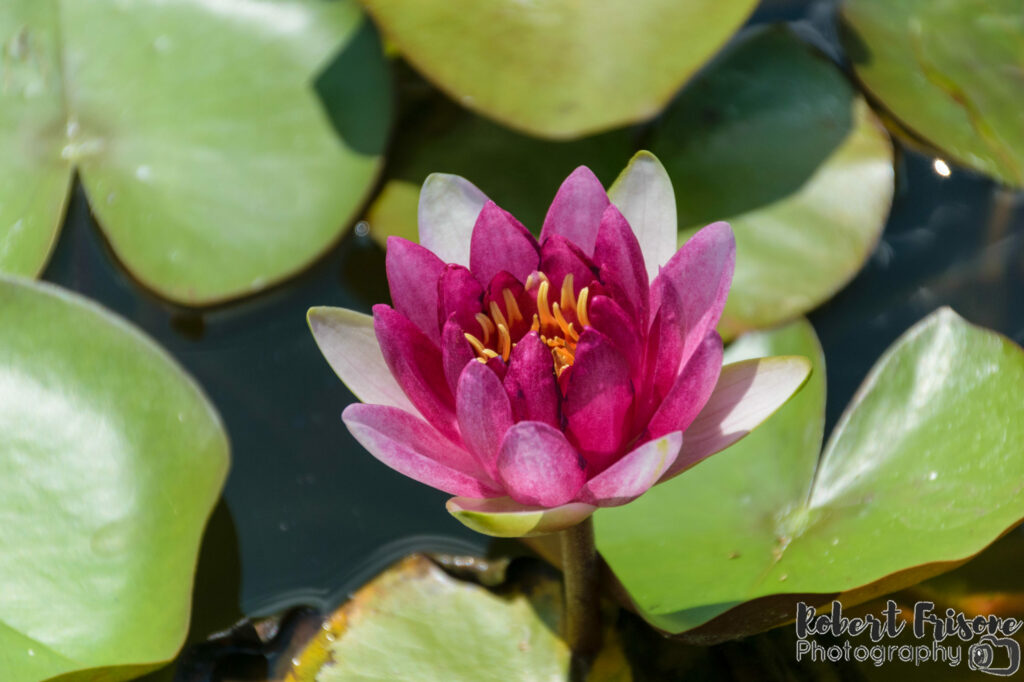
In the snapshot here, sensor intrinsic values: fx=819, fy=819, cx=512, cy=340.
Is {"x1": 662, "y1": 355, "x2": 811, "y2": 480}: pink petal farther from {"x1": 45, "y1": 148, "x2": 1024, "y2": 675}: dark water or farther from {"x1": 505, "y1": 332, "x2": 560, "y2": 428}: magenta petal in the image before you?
{"x1": 45, "y1": 148, "x2": 1024, "y2": 675}: dark water

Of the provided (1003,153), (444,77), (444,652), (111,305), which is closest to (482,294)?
(444,652)

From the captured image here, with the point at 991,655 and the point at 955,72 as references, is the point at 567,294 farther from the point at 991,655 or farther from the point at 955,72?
the point at 955,72

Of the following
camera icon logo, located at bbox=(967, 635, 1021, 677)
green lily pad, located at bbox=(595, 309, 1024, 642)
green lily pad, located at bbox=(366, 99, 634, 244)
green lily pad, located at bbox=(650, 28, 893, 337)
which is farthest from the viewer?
green lily pad, located at bbox=(366, 99, 634, 244)

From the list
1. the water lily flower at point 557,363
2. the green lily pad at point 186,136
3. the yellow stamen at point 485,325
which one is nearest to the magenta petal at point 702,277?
the water lily flower at point 557,363

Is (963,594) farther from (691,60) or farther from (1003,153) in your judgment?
(691,60)

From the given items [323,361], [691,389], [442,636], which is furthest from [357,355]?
[323,361]

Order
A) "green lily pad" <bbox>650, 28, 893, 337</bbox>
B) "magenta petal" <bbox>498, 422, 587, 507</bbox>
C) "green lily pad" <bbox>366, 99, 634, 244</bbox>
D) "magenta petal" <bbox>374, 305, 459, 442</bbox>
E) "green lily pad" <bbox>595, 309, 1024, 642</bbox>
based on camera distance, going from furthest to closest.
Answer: "green lily pad" <bbox>366, 99, 634, 244</bbox> → "green lily pad" <bbox>650, 28, 893, 337</bbox> → "green lily pad" <bbox>595, 309, 1024, 642</bbox> → "magenta petal" <bbox>374, 305, 459, 442</bbox> → "magenta petal" <bbox>498, 422, 587, 507</bbox>

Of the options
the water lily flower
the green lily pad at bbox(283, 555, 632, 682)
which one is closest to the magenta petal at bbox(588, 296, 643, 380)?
the water lily flower

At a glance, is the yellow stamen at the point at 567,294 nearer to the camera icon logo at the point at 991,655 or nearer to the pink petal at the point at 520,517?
the pink petal at the point at 520,517
